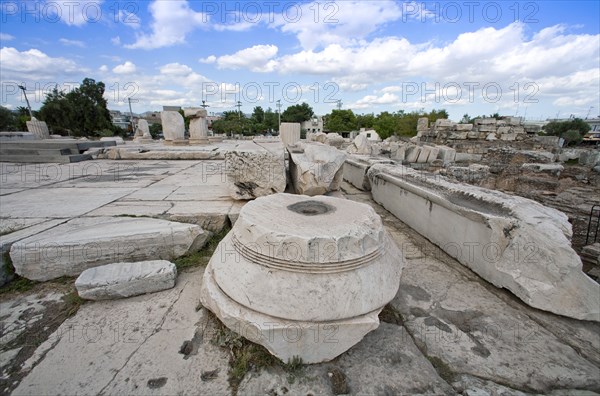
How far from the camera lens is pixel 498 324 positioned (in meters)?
1.79

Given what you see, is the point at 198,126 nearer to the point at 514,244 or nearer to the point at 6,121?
the point at 514,244

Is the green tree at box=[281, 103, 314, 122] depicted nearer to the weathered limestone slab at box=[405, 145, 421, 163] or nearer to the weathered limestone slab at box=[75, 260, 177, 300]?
the weathered limestone slab at box=[405, 145, 421, 163]

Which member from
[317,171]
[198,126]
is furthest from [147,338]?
[198,126]

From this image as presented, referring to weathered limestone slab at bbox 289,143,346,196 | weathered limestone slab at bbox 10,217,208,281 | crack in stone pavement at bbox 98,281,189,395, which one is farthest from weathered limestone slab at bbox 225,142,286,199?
crack in stone pavement at bbox 98,281,189,395

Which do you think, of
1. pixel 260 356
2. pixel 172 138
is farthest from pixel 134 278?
pixel 172 138

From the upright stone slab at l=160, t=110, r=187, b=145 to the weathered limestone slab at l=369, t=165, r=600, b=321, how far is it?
9.57m

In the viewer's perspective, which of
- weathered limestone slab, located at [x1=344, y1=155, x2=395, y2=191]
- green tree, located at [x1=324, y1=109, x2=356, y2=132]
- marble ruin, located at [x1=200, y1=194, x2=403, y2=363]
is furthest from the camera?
green tree, located at [x1=324, y1=109, x2=356, y2=132]

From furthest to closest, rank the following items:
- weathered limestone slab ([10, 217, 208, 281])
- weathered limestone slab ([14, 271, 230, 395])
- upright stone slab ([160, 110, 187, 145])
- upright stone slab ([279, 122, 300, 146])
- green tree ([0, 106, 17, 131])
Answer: green tree ([0, 106, 17, 131]) < upright stone slab ([160, 110, 187, 145]) < upright stone slab ([279, 122, 300, 146]) < weathered limestone slab ([10, 217, 208, 281]) < weathered limestone slab ([14, 271, 230, 395])

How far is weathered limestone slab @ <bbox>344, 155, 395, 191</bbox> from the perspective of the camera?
5.04m

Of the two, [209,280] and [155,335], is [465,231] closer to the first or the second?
[209,280]

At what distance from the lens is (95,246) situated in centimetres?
212

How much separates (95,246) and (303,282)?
5.92 ft

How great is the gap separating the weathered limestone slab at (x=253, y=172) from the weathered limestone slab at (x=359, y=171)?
2374mm

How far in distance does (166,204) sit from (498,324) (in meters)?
3.34
